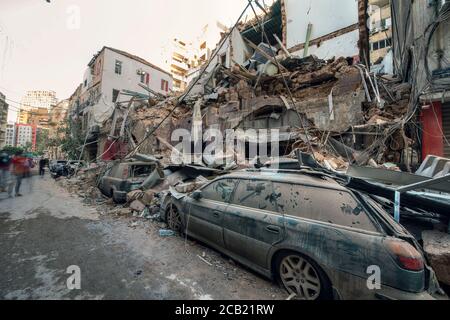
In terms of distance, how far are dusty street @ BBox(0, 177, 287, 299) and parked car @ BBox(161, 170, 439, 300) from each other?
319mm

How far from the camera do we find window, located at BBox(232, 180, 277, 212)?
2.94 m

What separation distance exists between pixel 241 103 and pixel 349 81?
16.7ft

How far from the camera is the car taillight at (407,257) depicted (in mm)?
1848

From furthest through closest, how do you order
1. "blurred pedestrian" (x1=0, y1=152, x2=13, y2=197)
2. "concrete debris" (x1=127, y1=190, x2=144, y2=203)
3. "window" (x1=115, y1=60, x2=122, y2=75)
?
"window" (x1=115, y1=60, x2=122, y2=75)
"blurred pedestrian" (x1=0, y1=152, x2=13, y2=197)
"concrete debris" (x1=127, y1=190, x2=144, y2=203)

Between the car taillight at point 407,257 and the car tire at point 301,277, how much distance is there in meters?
0.71

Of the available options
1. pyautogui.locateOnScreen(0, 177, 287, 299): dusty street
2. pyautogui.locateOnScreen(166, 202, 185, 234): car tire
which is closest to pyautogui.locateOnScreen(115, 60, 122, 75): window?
pyautogui.locateOnScreen(0, 177, 287, 299): dusty street

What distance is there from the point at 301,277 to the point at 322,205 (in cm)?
88

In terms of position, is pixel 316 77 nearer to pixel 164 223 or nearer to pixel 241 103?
pixel 241 103

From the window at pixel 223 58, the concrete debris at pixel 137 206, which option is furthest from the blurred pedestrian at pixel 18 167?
the window at pixel 223 58

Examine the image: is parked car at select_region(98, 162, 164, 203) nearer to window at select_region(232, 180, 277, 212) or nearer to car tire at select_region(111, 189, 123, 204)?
car tire at select_region(111, 189, 123, 204)

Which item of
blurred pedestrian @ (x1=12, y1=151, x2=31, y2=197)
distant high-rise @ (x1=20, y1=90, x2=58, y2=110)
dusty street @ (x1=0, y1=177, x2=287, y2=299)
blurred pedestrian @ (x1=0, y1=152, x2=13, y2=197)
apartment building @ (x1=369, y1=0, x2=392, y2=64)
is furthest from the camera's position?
distant high-rise @ (x1=20, y1=90, x2=58, y2=110)

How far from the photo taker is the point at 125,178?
23.1 feet

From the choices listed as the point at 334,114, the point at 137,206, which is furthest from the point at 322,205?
the point at 334,114

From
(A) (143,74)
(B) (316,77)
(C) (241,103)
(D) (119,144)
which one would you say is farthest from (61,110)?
(B) (316,77)
